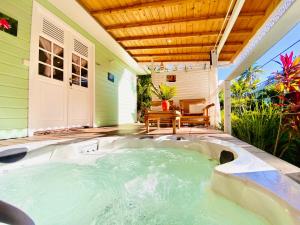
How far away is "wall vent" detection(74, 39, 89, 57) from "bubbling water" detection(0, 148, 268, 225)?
12.0 feet

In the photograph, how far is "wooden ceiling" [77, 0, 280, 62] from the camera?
14.2 feet

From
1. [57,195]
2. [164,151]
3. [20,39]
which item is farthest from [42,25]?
[57,195]

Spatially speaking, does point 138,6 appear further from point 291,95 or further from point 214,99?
point 291,95

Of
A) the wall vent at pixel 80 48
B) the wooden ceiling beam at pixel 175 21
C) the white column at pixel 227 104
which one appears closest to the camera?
the white column at pixel 227 104

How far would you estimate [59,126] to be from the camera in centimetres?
449

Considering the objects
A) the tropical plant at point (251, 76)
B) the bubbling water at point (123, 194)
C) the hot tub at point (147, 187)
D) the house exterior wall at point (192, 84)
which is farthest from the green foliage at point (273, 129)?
the house exterior wall at point (192, 84)

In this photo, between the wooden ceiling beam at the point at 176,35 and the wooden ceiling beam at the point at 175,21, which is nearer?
the wooden ceiling beam at the point at 175,21

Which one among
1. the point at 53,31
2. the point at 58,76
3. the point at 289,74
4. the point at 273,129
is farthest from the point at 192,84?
the point at 289,74

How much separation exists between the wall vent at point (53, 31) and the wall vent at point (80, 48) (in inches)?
22.1

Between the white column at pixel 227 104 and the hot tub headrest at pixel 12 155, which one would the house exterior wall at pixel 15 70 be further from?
the white column at pixel 227 104

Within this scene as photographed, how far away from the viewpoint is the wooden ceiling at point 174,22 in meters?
4.34

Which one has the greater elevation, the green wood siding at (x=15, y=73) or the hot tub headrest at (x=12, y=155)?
the green wood siding at (x=15, y=73)

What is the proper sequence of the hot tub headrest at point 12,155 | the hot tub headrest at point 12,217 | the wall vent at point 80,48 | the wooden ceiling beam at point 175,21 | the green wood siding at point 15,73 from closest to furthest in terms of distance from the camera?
the hot tub headrest at point 12,217
the hot tub headrest at point 12,155
the green wood siding at point 15,73
the wooden ceiling beam at point 175,21
the wall vent at point 80,48

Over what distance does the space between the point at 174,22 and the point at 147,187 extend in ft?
14.4
